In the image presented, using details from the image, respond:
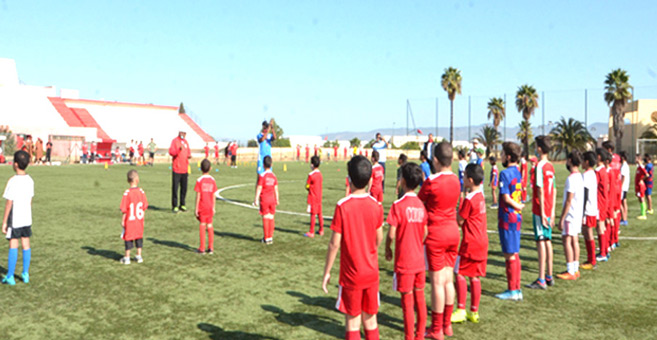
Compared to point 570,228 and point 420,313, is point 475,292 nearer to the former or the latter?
point 420,313

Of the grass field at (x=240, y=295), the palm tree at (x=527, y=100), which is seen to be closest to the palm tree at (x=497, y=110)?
the palm tree at (x=527, y=100)

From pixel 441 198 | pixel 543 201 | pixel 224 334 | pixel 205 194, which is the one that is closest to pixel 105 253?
pixel 205 194

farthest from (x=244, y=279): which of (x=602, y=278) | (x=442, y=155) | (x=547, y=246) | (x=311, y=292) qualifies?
(x=602, y=278)

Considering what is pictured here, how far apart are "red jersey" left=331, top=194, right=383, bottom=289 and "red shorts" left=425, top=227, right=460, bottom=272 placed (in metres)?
1.06

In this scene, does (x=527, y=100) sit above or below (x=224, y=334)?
above

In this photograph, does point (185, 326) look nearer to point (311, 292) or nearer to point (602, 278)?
point (311, 292)

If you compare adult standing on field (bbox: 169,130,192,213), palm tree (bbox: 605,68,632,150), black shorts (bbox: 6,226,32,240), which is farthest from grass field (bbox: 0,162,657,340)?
palm tree (bbox: 605,68,632,150)

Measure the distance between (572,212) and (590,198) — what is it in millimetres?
830

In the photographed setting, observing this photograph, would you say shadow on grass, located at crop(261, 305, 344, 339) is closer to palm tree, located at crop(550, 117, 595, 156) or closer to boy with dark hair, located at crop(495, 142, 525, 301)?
boy with dark hair, located at crop(495, 142, 525, 301)

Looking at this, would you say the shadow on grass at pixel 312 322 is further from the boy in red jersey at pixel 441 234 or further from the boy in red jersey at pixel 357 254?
the boy in red jersey at pixel 357 254

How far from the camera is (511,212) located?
610cm

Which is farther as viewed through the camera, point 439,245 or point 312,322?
point 312,322

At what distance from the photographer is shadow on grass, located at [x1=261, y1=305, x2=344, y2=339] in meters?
5.23

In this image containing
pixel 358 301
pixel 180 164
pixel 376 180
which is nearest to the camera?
pixel 358 301
